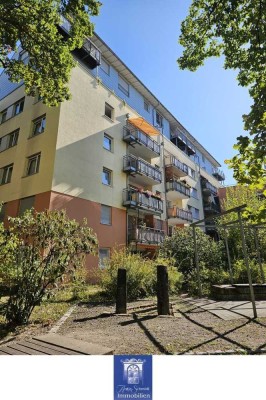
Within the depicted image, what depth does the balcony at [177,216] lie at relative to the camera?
2281 cm

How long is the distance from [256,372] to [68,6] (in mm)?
8293

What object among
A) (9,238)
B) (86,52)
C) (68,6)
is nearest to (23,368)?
(9,238)

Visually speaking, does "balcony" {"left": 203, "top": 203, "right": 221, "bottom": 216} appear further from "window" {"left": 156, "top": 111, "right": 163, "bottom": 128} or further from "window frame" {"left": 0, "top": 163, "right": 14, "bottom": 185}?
"window frame" {"left": 0, "top": 163, "right": 14, "bottom": 185}

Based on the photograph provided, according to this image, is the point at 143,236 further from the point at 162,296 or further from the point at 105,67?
the point at 105,67

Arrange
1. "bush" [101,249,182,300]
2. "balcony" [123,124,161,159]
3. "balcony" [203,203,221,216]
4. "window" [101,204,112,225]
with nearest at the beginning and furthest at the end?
"bush" [101,249,182,300]
"window" [101,204,112,225]
"balcony" [123,124,161,159]
"balcony" [203,203,221,216]

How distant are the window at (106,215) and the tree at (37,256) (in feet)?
33.4

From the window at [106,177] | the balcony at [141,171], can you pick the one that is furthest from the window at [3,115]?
the balcony at [141,171]

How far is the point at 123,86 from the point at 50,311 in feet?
61.7

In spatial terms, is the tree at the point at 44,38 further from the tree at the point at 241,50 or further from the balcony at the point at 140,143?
the balcony at the point at 140,143

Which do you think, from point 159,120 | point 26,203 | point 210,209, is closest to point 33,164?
point 26,203

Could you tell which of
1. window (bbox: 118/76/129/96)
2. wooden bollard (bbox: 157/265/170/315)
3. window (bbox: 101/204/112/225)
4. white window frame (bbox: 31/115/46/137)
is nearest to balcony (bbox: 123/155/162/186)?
window (bbox: 101/204/112/225)

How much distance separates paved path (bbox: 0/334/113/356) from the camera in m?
2.37

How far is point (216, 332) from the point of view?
404cm

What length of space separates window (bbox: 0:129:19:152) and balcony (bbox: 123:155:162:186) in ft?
24.9
